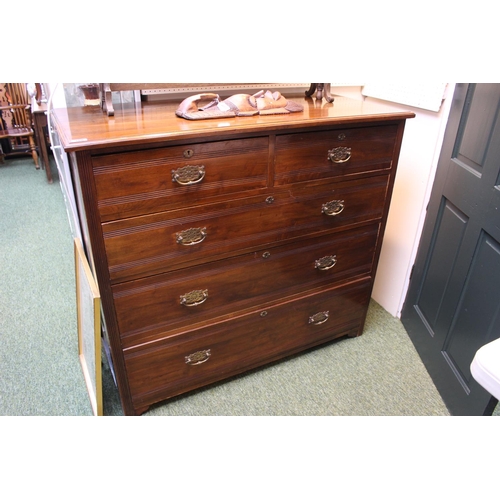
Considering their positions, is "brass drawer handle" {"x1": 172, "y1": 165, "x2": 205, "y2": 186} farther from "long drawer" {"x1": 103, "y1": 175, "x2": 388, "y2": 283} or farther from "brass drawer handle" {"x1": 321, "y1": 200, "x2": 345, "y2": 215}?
"brass drawer handle" {"x1": 321, "y1": 200, "x2": 345, "y2": 215}

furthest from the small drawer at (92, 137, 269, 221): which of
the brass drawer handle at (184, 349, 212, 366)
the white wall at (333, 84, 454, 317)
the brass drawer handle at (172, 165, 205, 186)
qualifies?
the white wall at (333, 84, 454, 317)

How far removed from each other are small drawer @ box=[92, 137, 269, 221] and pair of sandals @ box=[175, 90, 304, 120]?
5.6 inches

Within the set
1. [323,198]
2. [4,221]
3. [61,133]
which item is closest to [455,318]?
[323,198]

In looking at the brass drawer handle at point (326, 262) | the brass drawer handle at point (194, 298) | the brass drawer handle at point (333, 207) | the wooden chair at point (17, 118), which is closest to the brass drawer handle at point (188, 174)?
the brass drawer handle at point (194, 298)

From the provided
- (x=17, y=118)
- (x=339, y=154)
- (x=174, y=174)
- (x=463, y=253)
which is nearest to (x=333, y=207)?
(x=339, y=154)

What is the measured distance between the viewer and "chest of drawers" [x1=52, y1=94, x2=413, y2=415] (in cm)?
110

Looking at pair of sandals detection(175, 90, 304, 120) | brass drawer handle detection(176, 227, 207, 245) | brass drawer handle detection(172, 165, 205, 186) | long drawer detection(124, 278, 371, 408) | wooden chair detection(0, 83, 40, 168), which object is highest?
pair of sandals detection(175, 90, 304, 120)

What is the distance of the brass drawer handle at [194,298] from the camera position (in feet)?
4.42

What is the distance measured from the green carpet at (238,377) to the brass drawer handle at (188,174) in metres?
0.90

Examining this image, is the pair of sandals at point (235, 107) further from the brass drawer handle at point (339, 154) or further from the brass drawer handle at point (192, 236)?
the brass drawer handle at point (192, 236)

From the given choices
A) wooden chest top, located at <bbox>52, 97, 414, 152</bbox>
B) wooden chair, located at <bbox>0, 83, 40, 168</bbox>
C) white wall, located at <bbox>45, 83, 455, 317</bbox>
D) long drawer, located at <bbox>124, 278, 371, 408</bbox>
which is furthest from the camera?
wooden chair, located at <bbox>0, 83, 40, 168</bbox>

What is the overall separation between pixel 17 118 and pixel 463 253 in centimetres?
441

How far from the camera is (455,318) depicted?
153cm
